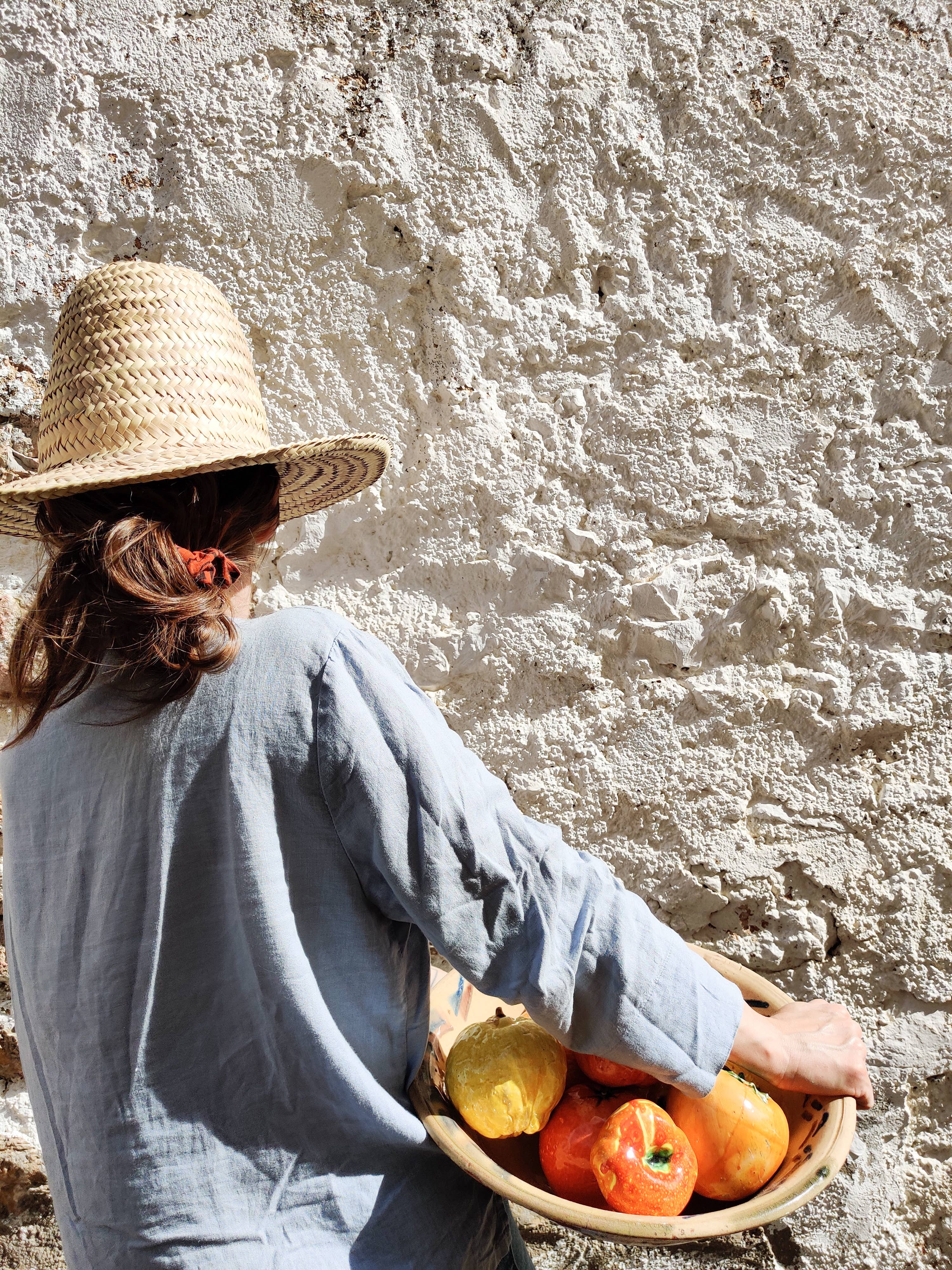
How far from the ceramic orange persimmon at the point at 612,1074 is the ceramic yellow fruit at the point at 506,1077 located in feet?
0.11

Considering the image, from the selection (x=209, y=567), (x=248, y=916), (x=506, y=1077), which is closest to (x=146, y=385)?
(x=209, y=567)

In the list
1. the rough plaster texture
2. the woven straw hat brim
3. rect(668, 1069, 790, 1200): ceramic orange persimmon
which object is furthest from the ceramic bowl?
the woven straw hat brim

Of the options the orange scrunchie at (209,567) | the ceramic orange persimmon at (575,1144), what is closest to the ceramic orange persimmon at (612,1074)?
the ceramic orange persimmon at (575,1144)

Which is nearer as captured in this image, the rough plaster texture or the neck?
the neck

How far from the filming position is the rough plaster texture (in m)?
1.43

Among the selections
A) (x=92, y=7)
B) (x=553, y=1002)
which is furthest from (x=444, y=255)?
(x=553, y=1002)

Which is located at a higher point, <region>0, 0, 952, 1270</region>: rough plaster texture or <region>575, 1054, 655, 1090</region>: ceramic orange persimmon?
<region>0, 0, 952, 1270</region>: rough plaster texture

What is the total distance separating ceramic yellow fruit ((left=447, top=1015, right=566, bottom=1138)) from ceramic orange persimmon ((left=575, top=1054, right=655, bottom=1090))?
33 mm

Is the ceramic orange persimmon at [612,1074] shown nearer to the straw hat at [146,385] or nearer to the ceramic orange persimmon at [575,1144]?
the ceramic orange persimmon at [575,1144]

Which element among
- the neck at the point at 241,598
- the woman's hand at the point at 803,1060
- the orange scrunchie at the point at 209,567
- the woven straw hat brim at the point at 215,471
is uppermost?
the woven straw hat brim at the point at 215,471

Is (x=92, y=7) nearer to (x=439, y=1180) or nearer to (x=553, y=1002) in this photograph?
(x=553, y=1002)

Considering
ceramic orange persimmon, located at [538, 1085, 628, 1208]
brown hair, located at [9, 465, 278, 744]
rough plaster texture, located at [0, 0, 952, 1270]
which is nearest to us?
brown hair, located at [9, 465, 278, 744]

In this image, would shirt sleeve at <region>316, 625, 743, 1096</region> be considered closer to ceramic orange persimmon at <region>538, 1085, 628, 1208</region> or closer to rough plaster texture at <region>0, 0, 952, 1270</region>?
ceramic orange persimmon at <region>538, 1085, 628, 1208</region>

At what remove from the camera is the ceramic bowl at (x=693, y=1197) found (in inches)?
29.2
